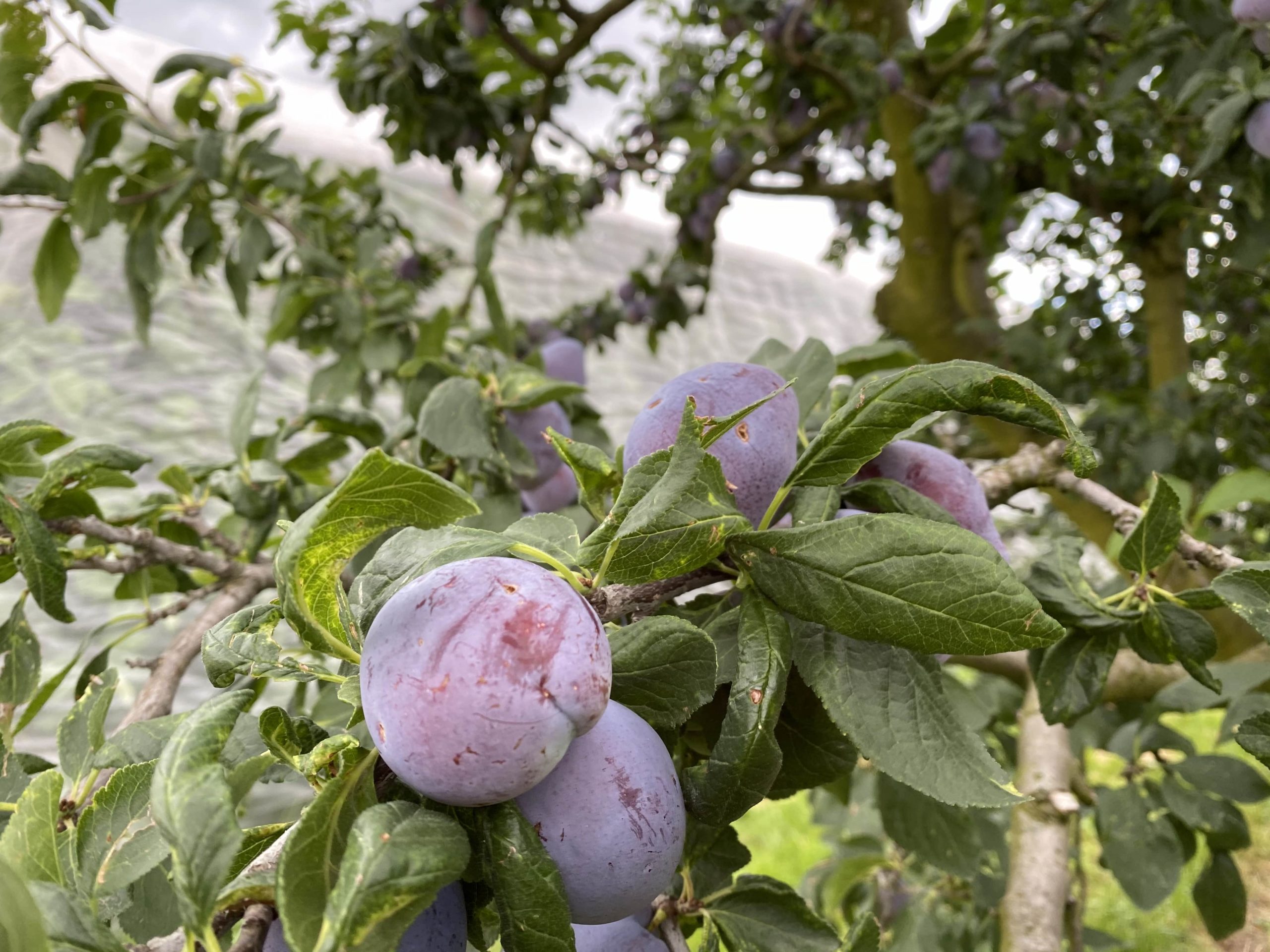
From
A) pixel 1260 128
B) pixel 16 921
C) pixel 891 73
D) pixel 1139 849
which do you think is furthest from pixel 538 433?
pixel 891 73

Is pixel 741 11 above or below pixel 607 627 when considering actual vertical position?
above

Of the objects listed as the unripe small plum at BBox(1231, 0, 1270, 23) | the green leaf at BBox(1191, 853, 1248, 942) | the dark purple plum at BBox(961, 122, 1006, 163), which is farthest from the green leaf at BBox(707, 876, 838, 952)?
the dark purple plum at BBox(961, 122, 1006, 163)

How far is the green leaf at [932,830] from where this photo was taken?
741 mm

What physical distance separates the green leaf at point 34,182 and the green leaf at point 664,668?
103cm

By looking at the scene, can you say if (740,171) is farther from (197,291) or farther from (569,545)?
(197,291)

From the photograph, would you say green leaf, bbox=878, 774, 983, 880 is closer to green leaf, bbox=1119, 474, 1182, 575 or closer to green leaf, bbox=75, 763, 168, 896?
green leaf, bbox=1119, 474, 1182, 575

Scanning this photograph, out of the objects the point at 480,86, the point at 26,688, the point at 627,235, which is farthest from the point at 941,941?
the point at 627,235

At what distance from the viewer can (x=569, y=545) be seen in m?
0.40

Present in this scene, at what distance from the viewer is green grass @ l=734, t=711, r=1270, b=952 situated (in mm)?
1979

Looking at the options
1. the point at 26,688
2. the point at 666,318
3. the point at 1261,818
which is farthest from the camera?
the point at 1261,818

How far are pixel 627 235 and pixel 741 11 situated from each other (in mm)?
5926

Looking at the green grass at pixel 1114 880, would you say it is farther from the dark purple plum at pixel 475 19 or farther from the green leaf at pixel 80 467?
the dark purple plum at pixel 475 19

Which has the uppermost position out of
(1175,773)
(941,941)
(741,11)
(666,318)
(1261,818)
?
(741,11)

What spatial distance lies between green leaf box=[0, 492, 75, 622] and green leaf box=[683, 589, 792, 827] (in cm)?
45
